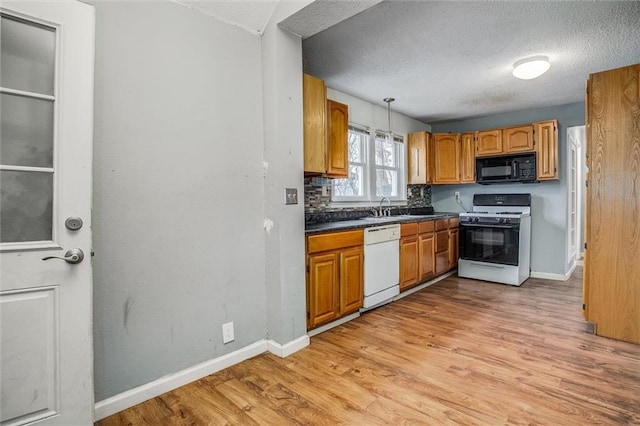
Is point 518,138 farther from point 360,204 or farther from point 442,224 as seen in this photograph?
point 360,204

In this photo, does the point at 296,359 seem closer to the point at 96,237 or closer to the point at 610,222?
the point at 96,237

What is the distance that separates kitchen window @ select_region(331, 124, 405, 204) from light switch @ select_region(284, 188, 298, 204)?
1.44m

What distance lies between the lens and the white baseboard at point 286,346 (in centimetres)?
228

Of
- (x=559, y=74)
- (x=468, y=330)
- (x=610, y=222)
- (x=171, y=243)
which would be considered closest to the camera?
(x=171, y=243)

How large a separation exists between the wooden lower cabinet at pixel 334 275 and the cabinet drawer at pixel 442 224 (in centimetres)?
173

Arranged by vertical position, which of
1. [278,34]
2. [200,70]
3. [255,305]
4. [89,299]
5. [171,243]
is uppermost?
[278,34]

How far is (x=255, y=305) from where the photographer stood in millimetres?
2322

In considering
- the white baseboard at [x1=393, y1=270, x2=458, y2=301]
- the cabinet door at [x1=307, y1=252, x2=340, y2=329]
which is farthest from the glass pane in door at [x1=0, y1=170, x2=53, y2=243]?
the white baseboard at [x1=393, y1=270, x2=458, y2=301]

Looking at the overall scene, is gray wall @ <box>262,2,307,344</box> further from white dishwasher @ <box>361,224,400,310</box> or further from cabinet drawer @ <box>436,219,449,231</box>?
cabinet drawer @ <box>436,219,449,231</box>

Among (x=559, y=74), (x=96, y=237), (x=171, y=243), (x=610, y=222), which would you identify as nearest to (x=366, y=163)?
(x=559, y=74)

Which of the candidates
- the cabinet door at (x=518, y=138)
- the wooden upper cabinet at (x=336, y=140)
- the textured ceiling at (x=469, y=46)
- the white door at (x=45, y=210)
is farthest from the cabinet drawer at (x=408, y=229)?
the white door at (x=45, y=210)

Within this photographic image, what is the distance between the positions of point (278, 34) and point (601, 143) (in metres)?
2.65

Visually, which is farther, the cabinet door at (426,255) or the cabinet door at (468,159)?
the cabinet door at (468,159)

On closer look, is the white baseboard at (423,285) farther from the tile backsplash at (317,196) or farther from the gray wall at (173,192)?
the gray wall at (173,192)
